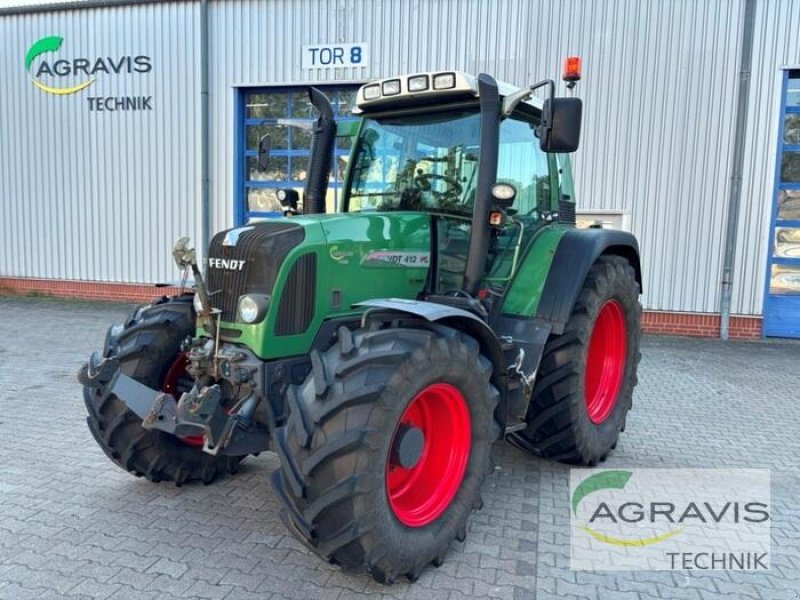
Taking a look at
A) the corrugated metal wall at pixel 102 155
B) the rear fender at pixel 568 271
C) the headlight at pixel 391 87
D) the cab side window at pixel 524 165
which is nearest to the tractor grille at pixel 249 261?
the headlight at pixel 391 87

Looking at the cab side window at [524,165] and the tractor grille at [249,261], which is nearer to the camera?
the tractor grille at [249,261]

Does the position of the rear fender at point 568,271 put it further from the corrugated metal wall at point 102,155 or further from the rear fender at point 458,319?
the corrugated metal wall at point 102,155

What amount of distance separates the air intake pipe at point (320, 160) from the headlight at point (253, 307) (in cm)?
147

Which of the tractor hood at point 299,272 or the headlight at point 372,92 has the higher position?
the headlight at point 372,92

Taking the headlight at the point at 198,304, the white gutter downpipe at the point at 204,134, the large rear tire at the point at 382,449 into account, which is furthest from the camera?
the white gutter downpipe at the point at 204,134

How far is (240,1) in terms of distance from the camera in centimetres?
1021

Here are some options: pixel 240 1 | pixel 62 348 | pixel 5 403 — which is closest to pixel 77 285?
pixel 62 348

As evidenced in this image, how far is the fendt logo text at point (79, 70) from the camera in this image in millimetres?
10820

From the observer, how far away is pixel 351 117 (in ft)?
33.3

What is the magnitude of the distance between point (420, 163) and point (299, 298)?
4.19ft

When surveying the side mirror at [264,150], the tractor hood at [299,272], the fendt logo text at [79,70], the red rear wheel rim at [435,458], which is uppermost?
the fendt logo text at [79,70]

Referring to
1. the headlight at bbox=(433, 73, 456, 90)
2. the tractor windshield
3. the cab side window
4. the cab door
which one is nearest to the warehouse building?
the cab door

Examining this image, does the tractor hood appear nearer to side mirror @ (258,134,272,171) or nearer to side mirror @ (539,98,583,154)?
side mirror @ (539,98,583,154)

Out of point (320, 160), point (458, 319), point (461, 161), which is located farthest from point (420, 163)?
point (458, 319)
